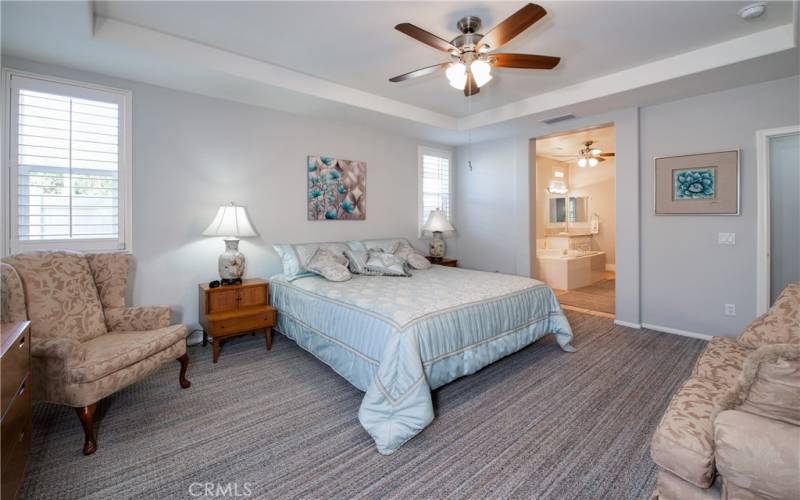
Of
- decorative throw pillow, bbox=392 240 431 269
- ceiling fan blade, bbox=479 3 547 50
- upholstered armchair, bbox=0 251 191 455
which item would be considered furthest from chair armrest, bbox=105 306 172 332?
ceiling fan blade, bbox=479 3 547 50

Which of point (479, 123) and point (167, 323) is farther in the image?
point (479, 123)

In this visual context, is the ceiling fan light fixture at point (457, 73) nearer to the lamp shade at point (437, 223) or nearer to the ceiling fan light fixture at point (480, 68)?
the ceiling fan light fixture at point (480, 68)

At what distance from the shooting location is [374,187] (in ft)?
16.5

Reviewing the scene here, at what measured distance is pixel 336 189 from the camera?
Answer: 463cm

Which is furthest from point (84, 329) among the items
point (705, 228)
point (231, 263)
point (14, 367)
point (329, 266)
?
point (705, 228)

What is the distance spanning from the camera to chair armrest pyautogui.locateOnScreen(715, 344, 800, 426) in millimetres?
1104

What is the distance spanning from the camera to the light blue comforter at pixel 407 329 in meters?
2.09

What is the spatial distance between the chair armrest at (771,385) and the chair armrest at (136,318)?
10.9 ft

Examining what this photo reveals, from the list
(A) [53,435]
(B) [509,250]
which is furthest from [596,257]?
(A) [53,435]

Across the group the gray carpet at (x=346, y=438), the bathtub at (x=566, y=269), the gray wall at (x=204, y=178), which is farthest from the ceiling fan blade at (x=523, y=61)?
the bathtub at (x=566, y=269)

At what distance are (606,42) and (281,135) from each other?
11.2ft

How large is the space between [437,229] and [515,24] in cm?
328

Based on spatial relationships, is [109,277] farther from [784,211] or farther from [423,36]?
[784,211]

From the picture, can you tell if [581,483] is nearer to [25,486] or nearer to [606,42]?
[25,486]
